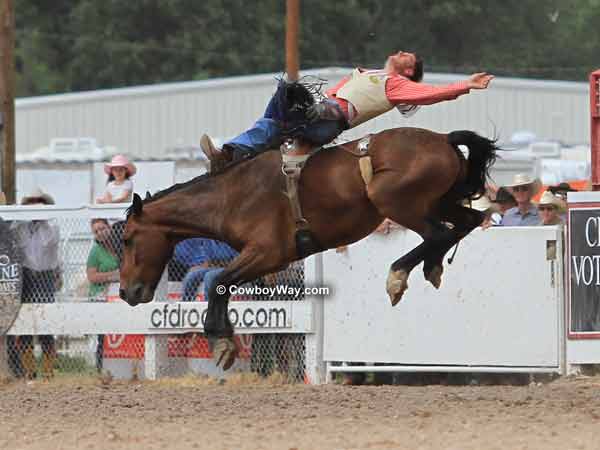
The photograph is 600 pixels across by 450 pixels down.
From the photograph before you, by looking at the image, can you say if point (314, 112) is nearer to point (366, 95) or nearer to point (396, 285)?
point (366, 95)

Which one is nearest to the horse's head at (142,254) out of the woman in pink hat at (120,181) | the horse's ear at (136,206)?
the horse's ear at (136,206)

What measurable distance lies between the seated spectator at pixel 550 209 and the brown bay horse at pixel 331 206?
191cm

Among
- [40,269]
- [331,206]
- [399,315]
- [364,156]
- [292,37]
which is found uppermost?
[292,37]

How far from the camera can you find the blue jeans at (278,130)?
9812 millimetres

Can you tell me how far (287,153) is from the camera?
387 inches

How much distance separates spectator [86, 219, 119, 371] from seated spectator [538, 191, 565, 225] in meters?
3.69

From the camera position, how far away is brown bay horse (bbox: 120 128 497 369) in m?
9.59

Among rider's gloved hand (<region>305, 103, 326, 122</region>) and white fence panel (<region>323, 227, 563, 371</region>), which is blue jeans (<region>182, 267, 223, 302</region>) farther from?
rider's gloved hand (<region>305, 103, 326, 122</region>)

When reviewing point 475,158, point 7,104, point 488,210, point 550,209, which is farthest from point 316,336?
point 7,104

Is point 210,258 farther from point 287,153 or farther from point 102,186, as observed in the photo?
point 102,186

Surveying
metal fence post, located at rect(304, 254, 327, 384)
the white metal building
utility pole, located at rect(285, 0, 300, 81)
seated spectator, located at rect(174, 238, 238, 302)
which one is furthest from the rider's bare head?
the white metal building

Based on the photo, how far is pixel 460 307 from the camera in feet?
38.2

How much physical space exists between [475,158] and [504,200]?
2.70 m

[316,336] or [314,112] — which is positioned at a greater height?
[314,112]
